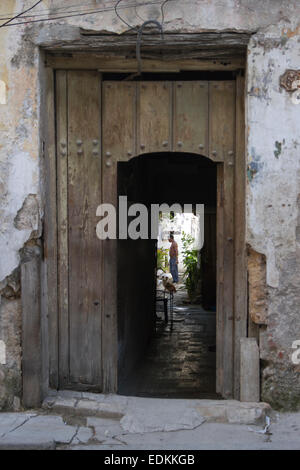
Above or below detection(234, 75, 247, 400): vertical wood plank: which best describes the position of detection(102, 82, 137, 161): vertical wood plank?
above

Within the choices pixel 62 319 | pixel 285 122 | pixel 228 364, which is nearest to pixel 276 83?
pixel 285 122

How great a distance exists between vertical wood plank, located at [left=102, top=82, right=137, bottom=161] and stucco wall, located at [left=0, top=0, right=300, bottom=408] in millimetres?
543

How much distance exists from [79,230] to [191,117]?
1.37m

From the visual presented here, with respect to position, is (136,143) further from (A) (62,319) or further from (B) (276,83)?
(A) (62,319)

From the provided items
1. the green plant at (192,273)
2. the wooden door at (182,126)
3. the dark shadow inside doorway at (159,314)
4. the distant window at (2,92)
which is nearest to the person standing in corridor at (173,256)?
the green plant at (192,273)

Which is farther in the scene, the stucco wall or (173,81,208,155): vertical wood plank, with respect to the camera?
(173,81,208,155): vertical wood plank

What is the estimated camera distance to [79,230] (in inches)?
169

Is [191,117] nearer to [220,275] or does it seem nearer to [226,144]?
[226,144]

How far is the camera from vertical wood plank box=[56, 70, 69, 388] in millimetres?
4234

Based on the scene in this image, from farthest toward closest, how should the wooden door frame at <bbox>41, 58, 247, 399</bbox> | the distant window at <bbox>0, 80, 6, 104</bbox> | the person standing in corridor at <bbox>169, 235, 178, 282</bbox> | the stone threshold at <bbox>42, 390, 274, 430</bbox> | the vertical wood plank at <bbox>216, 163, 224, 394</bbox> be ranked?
the person standing in corridor at <bbox>169, 235, 178, 282</bbox>
the vertical wood plank at <bbox>216, 163, 224, 394</bbox>
the wooden door frame at <bbox>41, 58, 247, 399</bbox>
the distant window at <bbox>0, 80, 6, 104</bbox>
the stone threshold at <bbox>42, 390, 274, 430</bbox>

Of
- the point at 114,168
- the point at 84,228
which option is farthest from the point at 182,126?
the point at 84,228

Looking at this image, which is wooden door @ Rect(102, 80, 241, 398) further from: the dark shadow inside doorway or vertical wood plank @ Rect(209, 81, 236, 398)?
the dark shadow inside doorway

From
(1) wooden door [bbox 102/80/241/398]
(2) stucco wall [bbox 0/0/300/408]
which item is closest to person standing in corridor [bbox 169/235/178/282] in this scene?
(1) wooden door [bbox 102/80/241/398]

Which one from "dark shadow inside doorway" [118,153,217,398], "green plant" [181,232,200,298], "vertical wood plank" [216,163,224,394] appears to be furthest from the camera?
"green plant" [181,232,200,298]
